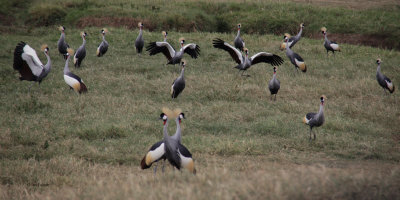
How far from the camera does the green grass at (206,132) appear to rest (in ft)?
14.3

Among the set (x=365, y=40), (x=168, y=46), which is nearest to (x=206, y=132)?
(x=168, y=46)

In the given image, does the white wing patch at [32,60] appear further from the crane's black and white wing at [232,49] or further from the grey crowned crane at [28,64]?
the crane's black and white wing at [232,49]

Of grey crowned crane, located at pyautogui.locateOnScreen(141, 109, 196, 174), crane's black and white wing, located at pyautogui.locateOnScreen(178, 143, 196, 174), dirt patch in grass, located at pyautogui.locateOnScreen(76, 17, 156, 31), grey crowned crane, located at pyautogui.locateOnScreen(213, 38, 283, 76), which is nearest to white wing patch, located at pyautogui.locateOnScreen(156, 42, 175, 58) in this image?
grey crowned crane, located at pyautogui.locateOnScreen(213, 38, 283, 76)

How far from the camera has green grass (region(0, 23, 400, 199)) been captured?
437 cm

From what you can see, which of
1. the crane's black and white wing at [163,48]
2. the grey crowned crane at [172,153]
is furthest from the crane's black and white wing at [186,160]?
the crane's black and white wing at [163,48]

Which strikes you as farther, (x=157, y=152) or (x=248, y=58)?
(x=248, y=58)

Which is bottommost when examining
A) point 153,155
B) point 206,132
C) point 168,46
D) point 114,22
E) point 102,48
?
point 206,132

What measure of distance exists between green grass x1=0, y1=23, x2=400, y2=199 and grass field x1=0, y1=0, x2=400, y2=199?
0.06 feet

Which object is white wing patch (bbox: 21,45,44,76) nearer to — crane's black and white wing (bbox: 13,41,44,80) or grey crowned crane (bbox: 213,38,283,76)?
crane's black and white wing (bbox: 13,41,44,80)

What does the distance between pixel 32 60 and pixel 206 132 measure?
4.55 m

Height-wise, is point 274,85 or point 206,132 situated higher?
point 274,85

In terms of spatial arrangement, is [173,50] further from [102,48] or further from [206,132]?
[206,132]

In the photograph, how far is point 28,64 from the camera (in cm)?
1042

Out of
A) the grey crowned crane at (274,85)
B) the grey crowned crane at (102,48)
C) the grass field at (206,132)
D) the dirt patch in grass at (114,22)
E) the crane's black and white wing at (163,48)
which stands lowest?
the grass field at (206,132)
